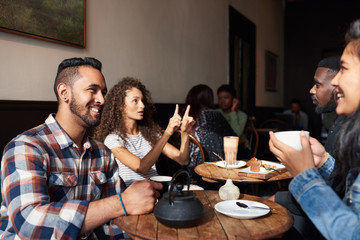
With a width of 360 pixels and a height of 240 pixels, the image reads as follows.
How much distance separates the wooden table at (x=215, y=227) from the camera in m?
1.00

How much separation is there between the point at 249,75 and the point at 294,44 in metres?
2.88

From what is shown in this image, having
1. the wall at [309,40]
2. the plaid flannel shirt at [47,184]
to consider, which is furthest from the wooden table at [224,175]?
the wall at [309,40]

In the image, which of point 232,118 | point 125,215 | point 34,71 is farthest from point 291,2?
point 125,215

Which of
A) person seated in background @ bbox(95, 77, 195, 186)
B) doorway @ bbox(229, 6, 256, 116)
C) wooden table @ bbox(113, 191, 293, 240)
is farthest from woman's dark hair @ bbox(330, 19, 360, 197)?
doorway @ bbox(229, 6, 256, 116)

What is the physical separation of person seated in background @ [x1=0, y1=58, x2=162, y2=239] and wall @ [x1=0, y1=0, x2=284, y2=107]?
685 mm

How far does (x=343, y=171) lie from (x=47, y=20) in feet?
6.52

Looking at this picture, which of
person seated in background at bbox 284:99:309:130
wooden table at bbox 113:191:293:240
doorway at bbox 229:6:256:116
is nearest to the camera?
wooden table at bbox 113:191:293:240

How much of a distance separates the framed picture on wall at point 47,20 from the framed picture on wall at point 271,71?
5668 millimetres

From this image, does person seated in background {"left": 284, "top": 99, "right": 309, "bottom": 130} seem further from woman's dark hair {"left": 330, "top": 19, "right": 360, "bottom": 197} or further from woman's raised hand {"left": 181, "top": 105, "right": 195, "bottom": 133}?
woman's dark hair {"left": 330, "top": 19, "right": 360, "bottom": 197}

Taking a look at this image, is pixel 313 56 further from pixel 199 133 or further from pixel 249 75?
pixel 199 133

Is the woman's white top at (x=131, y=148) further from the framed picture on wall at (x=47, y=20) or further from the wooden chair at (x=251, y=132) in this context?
the wooden chair at (x=251, y=132)

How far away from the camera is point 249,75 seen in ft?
21.0

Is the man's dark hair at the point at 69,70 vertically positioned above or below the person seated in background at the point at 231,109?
above

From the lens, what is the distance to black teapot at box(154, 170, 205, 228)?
1.03 m
